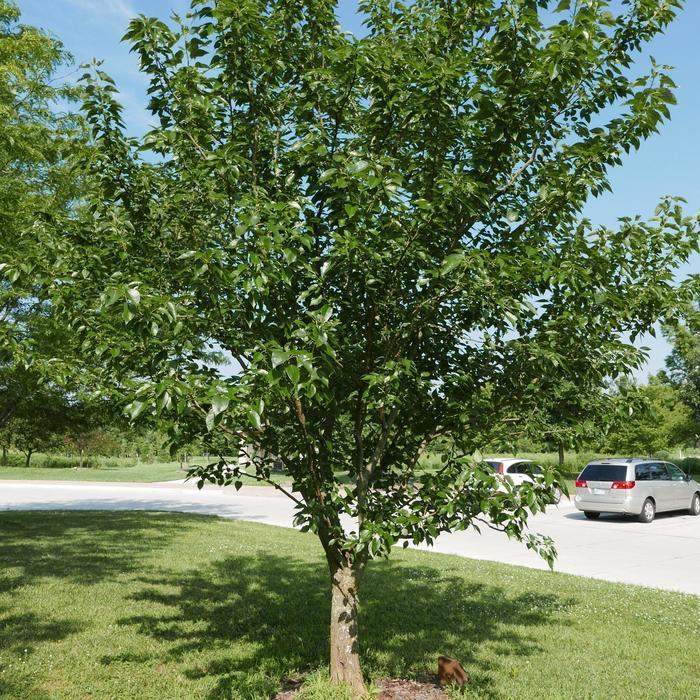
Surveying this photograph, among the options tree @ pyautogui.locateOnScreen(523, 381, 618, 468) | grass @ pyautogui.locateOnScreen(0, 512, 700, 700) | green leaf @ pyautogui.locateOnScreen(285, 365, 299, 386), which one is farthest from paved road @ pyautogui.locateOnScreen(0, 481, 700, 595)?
green leaf @ pyautogui.locateOnScreen(285, 365, 299, 386)

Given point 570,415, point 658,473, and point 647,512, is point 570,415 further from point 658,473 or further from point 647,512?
point 658,473

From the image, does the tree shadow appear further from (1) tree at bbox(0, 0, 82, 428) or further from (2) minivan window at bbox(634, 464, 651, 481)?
(2) minivan window at bbox(634, 464, 651, 481)

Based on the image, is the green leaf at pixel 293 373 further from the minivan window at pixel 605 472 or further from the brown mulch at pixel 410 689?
the minivan window at pixel 605 472

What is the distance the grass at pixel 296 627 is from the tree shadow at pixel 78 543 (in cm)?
9

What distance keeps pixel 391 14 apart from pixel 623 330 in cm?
295

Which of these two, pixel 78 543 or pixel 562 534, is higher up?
pixel 562 534

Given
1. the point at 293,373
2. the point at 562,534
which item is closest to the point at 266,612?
the point at 293,373

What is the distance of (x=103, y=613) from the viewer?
7480 mm

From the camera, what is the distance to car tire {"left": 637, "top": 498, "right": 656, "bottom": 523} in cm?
1760

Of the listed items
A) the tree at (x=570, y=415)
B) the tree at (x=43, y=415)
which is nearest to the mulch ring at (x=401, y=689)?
the tree at (x=570, y=415)

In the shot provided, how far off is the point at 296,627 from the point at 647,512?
1382cm

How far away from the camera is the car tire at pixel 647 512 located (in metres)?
17.6

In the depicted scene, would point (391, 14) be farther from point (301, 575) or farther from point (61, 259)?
point (301, 575)

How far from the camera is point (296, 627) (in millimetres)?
7016
